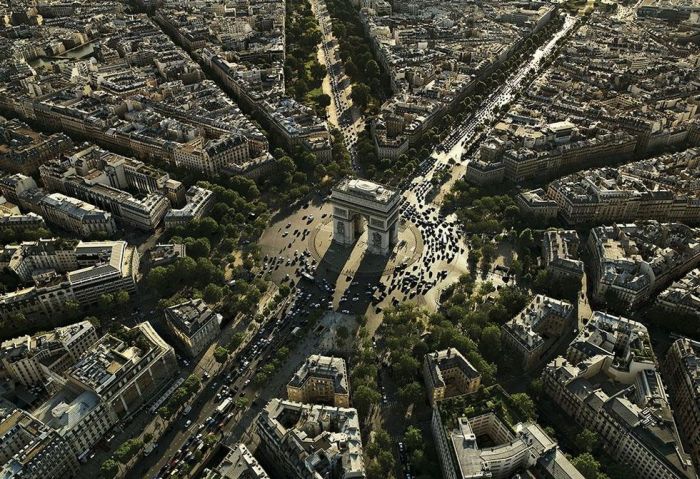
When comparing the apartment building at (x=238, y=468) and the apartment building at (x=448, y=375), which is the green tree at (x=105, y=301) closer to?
the apartment building at (x=238, y=468)

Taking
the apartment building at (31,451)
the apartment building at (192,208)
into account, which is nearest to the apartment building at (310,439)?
the apartment building at (31,451)

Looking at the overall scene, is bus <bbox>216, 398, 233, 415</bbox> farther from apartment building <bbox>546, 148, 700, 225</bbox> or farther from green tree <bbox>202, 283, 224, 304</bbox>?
apartment building <bbox>546, 148, 700, 225</bbox>

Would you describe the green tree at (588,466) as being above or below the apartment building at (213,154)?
below

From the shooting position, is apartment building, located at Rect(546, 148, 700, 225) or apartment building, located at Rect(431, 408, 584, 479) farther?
apartment building, located at Rect(546, 148, 700, 225)

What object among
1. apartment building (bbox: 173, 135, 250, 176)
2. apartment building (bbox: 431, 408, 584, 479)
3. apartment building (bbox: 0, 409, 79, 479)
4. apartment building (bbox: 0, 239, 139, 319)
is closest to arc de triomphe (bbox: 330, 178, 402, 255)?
apartment building (bbox: 173, 135, 250, 176)

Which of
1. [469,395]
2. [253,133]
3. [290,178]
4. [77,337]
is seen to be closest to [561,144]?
[290,178]

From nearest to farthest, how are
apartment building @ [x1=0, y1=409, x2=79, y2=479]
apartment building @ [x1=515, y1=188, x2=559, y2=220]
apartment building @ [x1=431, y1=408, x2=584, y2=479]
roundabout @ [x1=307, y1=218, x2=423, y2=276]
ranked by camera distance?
apartment building @ [x1=431, y1=408, x2=584, y2=479] < apartment building @ [x1=0, y1=409, x2=79, y2=479] < roundabout @ [x1=307, y1=218, x2=423, y2=276] < apartment building @ [x1=515, y1=188, x2=559, y2=220]

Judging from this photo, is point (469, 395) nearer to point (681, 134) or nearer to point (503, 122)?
point (503, 122)
